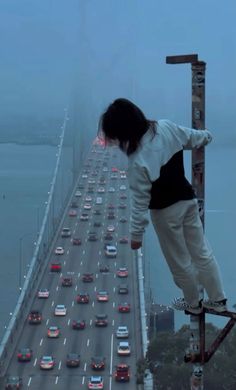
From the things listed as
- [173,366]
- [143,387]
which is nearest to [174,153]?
[173,366]

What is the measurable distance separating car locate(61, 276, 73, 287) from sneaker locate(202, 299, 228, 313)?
12.0m

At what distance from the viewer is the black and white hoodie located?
101 cm

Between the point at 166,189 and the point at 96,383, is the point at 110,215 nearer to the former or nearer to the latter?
the point at 96,383

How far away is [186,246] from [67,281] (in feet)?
40.4

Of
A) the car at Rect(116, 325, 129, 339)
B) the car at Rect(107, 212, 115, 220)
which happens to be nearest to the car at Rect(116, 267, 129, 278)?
the car at Rect(116, 325, 129, 339)

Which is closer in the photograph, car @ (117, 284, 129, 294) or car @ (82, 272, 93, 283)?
car @ (117, 284, 129, 294)

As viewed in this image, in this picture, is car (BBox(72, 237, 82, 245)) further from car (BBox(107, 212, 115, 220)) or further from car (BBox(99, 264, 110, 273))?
car (BBox(107, 212, 115, 220))

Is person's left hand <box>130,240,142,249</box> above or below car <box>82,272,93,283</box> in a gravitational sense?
above

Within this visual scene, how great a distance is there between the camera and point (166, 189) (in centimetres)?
105

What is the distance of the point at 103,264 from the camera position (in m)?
14.8

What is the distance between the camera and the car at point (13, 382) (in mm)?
7559

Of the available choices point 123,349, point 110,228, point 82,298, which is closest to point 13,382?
point 123,349

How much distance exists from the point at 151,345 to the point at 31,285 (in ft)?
16.4

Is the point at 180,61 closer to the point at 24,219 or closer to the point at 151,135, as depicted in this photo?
the point at 151,135
